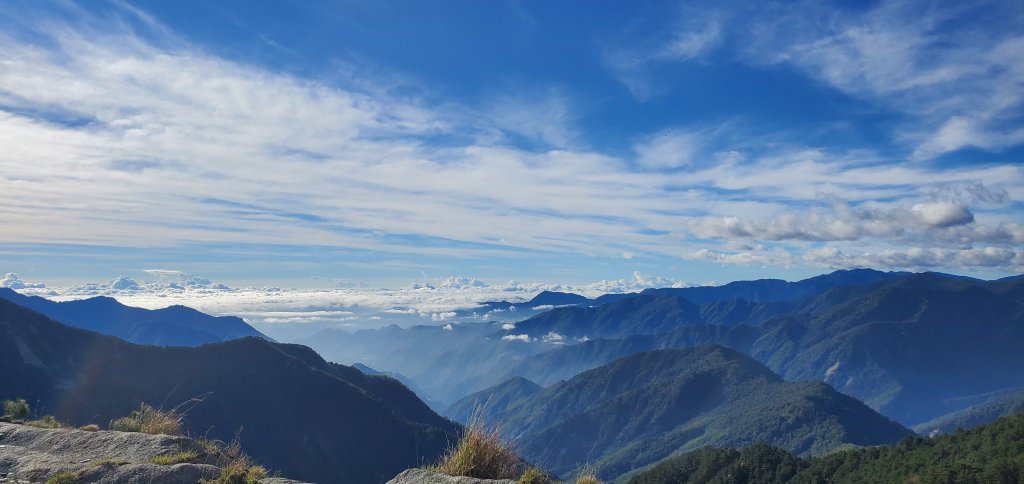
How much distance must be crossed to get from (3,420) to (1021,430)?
177 m

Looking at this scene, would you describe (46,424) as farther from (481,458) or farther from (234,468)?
(481,458)

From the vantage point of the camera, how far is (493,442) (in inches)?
433

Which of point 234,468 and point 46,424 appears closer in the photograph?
point 234,468

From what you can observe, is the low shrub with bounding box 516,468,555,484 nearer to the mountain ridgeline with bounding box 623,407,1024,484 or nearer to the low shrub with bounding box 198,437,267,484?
the low shrub with bounding box 198,437,267,484

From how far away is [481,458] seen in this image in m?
10.8

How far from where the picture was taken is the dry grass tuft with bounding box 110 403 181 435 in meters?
14.6

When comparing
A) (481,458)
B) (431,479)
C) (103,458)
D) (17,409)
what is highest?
(481,458)

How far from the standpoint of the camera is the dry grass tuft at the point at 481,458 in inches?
420

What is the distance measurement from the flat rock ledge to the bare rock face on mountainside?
2.03 meters

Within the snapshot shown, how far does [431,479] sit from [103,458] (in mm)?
6630

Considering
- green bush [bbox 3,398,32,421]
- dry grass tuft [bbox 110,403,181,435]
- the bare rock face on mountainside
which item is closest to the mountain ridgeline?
dry grass tuft [bbox 110,403,181,435]

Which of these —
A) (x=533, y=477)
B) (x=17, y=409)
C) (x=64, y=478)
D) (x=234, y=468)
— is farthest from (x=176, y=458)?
(x=17, y=409)

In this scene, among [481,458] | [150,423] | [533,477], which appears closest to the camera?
[533,477]

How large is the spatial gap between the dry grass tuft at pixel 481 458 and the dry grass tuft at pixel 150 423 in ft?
26.0
